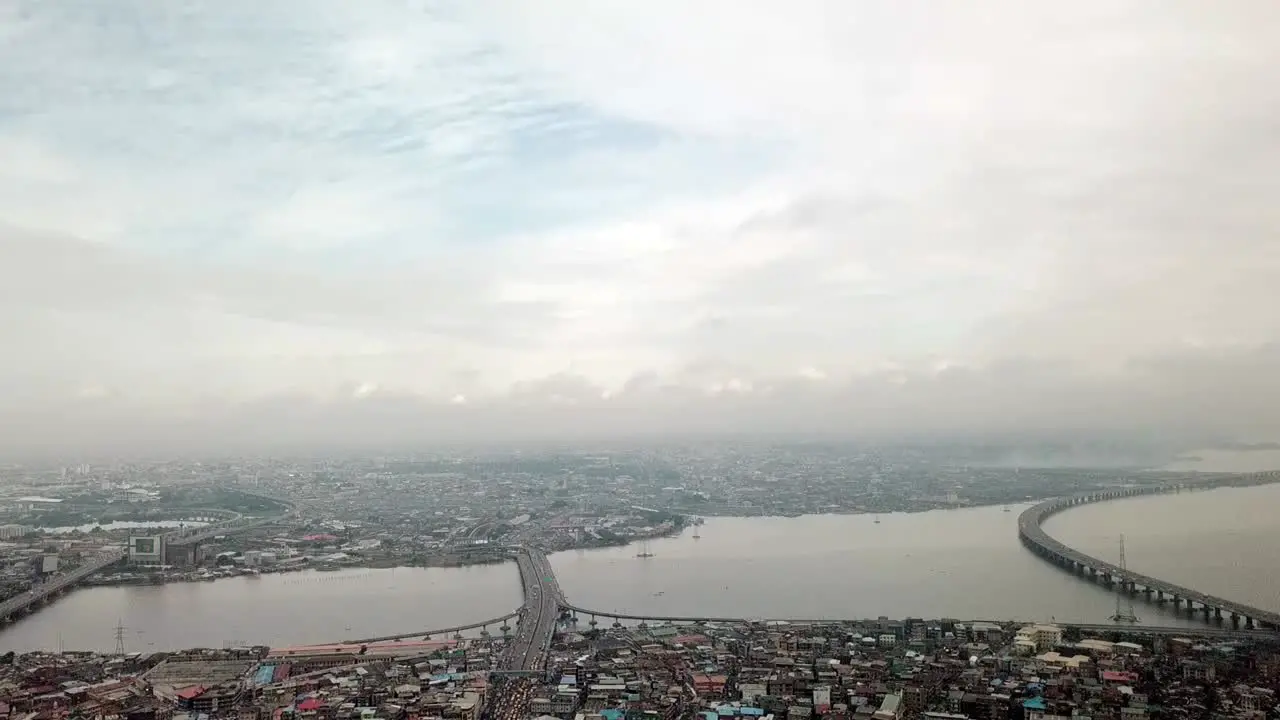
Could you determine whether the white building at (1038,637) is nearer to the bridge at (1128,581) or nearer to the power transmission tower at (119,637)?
the bridge at (1128,581)

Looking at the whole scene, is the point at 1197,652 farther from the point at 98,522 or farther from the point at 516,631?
the point at 98,522

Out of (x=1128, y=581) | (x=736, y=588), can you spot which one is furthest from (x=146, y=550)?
(x=1128, y=581)

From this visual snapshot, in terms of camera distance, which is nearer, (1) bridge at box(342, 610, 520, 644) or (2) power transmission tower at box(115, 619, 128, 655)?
(2) power transmission tower at box(115, 619, 128, 655)

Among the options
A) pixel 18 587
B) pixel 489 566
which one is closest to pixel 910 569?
pixel 489 566

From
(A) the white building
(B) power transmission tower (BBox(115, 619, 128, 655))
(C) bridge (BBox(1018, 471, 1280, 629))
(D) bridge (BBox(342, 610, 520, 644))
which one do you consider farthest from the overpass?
(C) bridge (BBox(1018, 471, 1280, 629))

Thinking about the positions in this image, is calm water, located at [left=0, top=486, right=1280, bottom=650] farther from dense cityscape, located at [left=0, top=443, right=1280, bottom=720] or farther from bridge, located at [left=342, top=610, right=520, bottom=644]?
dense cityscape, located at [left=0, top=443, right=1280, bottom=720]

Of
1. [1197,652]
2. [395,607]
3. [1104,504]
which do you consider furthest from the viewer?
[1104,504]

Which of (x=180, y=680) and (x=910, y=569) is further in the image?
(x=910, y=569)

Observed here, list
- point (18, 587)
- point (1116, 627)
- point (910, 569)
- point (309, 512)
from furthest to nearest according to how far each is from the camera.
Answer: point (309, 512) < point (910, 569) < point (18, 587) < point (1116, 627)
